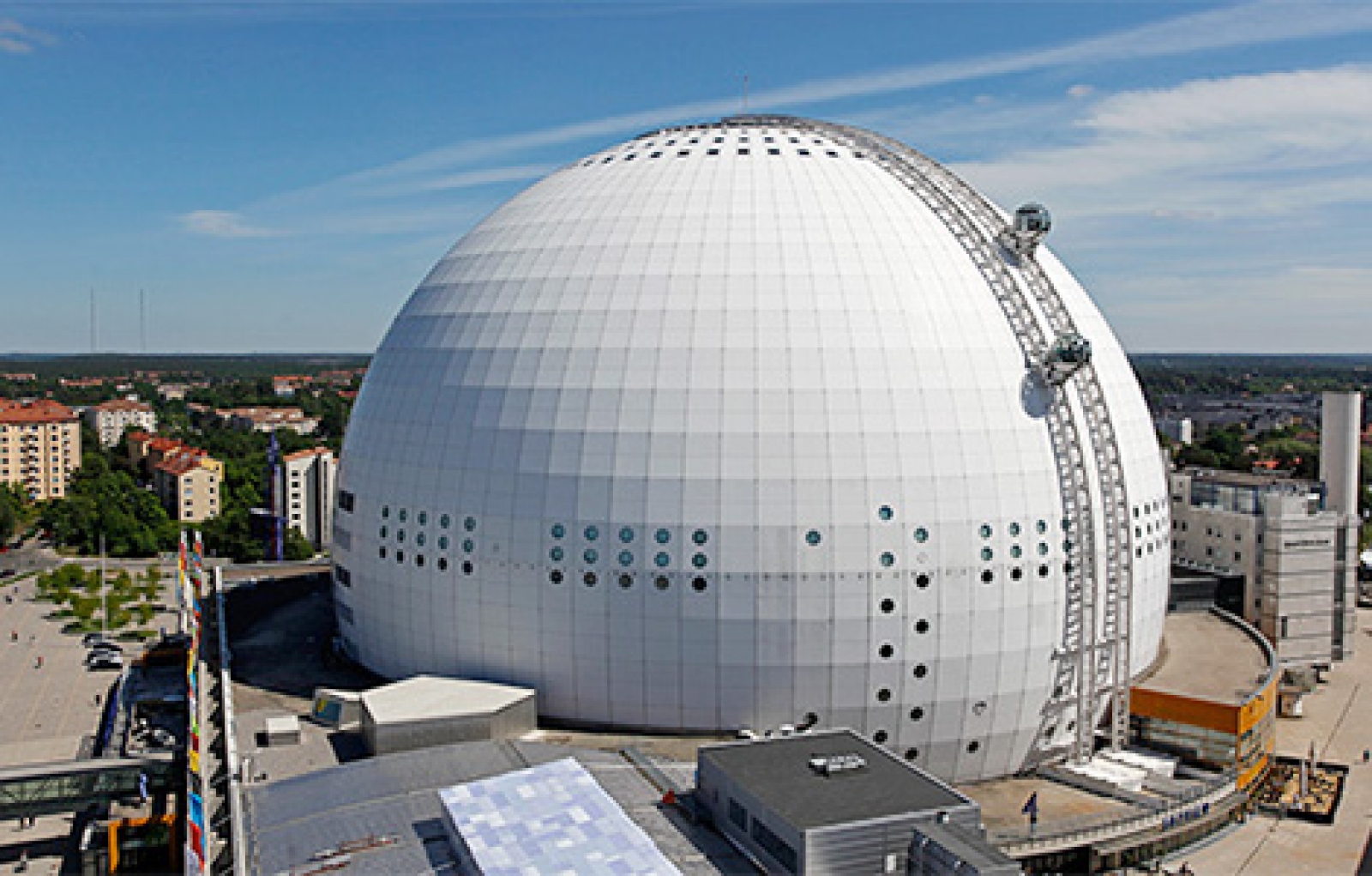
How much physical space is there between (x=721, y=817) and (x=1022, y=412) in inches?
666

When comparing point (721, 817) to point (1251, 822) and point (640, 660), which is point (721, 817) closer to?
point (640, 660)

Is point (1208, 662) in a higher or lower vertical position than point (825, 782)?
lower

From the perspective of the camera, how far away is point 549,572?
Answer: 3416cm

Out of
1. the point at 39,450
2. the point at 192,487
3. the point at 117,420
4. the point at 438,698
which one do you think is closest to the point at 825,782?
the point at 438,698

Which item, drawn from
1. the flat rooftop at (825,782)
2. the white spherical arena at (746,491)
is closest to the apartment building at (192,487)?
the white spherical arena at (746,491)

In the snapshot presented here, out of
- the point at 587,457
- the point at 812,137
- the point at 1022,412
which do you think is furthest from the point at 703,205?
the point at 1022,412

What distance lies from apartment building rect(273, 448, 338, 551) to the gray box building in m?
65.5

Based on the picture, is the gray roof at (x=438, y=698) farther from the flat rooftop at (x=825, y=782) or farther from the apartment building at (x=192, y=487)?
the apartment building at (x=192, y=487)

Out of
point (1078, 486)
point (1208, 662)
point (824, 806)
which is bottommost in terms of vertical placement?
point (1208, 662)

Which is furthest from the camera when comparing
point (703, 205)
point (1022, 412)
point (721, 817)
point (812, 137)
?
point (812, 137)

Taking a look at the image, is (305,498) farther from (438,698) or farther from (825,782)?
(825,782)

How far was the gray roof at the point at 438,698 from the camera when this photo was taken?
3325 cm

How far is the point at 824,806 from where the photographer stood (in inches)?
1009

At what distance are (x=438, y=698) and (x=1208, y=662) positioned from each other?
2941cm
